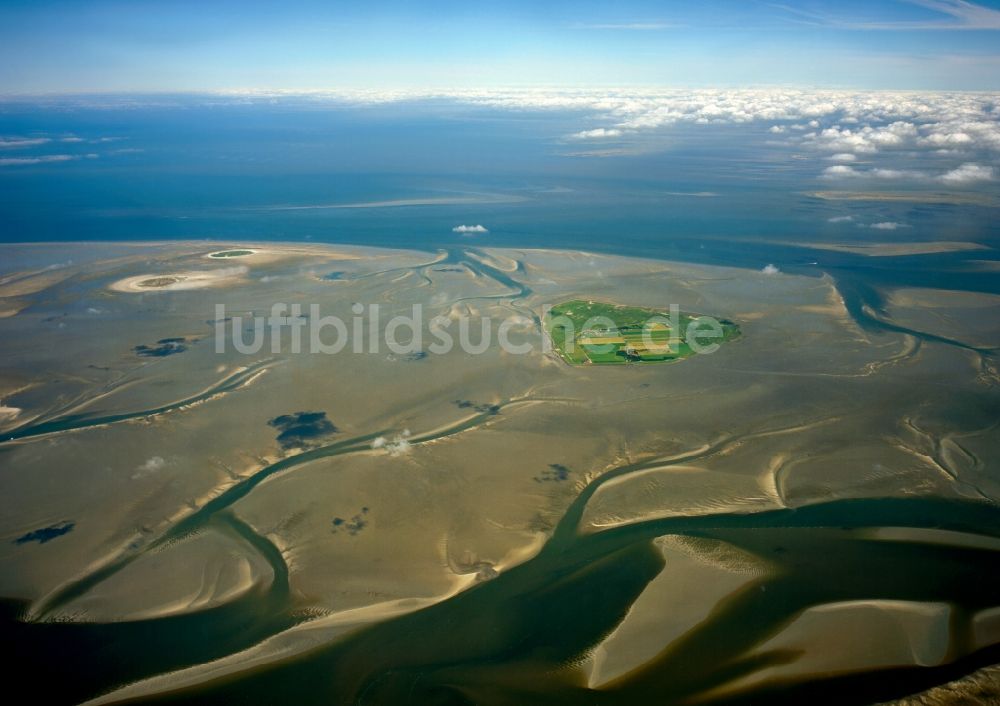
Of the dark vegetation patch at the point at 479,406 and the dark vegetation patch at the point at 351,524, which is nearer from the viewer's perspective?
the dark vegetation patch at the point at 351,524

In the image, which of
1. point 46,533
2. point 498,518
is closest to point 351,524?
point 498,518

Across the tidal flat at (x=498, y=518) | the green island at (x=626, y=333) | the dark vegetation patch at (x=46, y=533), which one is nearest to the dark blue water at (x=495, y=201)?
the green island at (x=626, y=333)

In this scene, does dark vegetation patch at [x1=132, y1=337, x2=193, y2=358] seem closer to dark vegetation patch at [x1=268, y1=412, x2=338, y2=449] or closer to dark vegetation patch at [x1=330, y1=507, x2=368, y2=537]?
dark vegetation patch at [x1=268, y1=412, x2=338, y2=449]

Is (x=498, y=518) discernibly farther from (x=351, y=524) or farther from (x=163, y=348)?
(x=163, y=348)

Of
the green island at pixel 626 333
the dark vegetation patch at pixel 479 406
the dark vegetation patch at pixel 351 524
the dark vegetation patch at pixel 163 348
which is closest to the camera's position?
the dark vegetation patch at pixel 351 524

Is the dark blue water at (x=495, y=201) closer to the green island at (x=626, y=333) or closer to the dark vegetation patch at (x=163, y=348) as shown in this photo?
the green island at (x=626, y=333)

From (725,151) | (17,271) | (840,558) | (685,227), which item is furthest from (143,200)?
(725,151)
